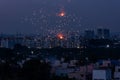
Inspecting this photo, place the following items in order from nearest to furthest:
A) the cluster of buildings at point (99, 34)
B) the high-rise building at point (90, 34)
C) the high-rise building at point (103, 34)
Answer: the high-rise building at point (90, 34)
the cluster of buildings at point (99, 34)
the high-rise building at point (103, 34)

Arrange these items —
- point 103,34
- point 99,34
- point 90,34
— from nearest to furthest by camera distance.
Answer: point 90,34
point 103,34
point 99,34

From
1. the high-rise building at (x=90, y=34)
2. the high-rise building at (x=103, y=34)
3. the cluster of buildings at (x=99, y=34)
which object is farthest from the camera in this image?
the high-rise building at (x=103, y=34)

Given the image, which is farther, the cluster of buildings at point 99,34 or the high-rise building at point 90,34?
the cluster of buildings at point 99,34

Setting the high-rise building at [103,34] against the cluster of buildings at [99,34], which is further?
the high-rise building at [103,34]

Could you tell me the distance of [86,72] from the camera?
1586 cm

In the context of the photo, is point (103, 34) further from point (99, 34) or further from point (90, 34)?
point (90, 34)

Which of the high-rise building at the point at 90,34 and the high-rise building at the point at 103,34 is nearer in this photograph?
the high-rise building at the point at 90,34

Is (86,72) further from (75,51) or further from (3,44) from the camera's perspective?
(3,44)

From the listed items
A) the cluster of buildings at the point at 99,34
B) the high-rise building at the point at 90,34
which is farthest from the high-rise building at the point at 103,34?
the high-rise building at the point at 90,34

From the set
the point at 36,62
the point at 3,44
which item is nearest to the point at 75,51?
the point at 3,44

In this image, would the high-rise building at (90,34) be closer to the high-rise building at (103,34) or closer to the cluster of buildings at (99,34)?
the cluster of buildings at (99,34)

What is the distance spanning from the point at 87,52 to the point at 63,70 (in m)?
10.9

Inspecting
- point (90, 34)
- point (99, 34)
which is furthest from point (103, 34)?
point (90, 34)

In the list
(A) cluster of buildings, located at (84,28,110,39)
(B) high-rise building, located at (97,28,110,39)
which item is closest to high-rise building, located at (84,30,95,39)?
(A) cluster of buildings, located at (84,28,110,39)
